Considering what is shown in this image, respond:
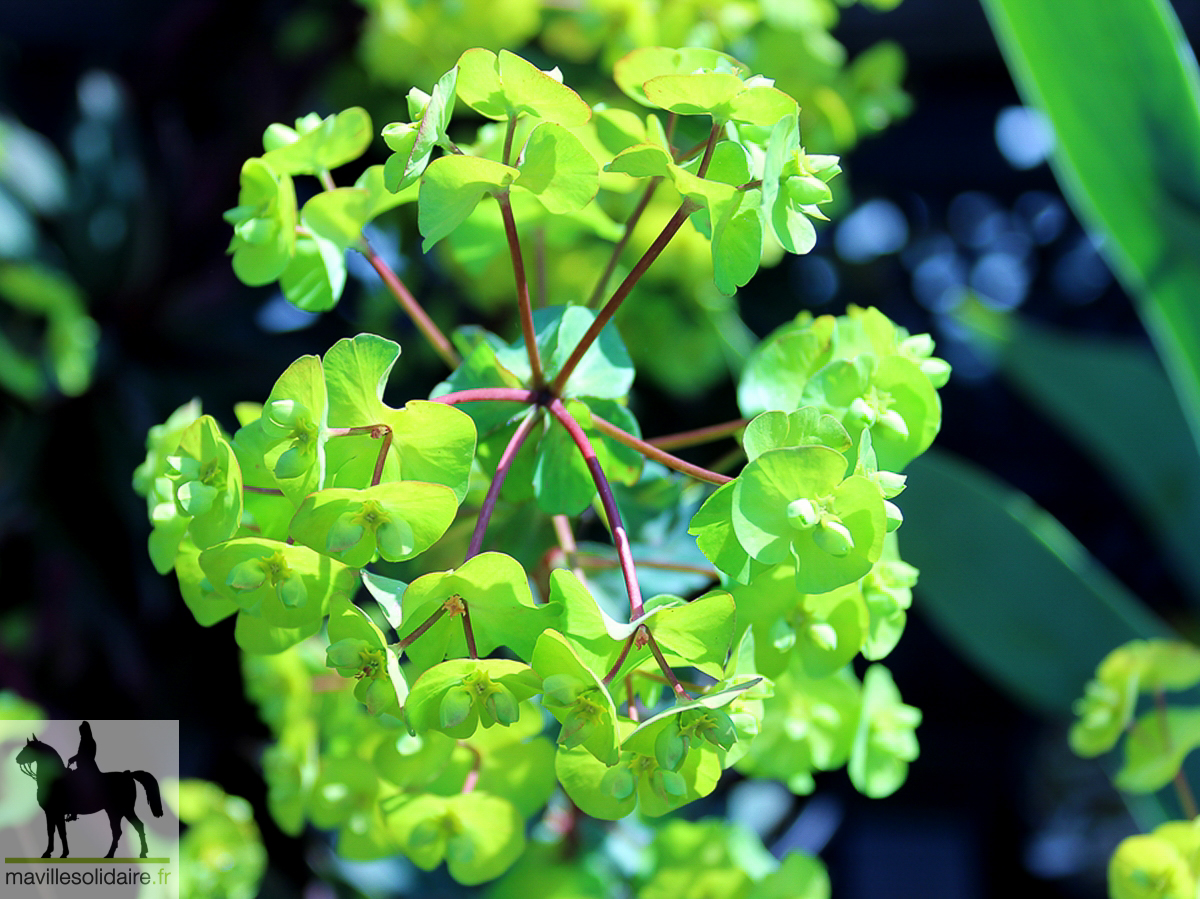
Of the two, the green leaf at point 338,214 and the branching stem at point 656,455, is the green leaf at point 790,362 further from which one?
the green leaf at point 338,214

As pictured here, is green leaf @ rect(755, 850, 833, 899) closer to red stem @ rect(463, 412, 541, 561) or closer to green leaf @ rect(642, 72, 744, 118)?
red stem @ rect(463, 412, 541, 561)

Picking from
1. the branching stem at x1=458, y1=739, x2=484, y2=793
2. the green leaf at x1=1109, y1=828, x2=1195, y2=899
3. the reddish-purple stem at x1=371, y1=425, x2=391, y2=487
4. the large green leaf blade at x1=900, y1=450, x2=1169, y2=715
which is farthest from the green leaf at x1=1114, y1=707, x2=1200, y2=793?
the reddish-purple stem at x1=371, y1=425, x2=391, y2=487

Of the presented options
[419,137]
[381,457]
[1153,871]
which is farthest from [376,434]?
[1153,871]

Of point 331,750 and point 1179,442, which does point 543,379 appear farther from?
point 1179,442

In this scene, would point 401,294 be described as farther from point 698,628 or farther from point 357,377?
point 698,628

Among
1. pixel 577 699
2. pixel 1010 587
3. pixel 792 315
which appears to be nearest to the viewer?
pixel 577 699

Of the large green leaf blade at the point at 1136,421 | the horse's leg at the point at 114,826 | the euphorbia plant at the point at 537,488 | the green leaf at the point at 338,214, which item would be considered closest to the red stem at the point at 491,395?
the euphorbia plant at the point at 537,488

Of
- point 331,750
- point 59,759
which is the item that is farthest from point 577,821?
point 59,759
